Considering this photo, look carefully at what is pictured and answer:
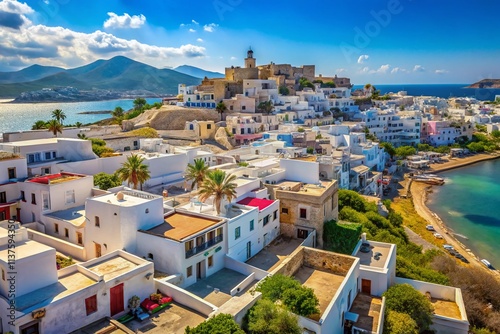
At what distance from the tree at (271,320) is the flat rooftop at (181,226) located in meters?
4.55

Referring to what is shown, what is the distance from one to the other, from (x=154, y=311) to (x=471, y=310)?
1697 cm

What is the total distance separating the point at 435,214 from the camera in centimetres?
4519

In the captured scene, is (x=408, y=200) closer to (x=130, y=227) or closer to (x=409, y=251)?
(x=409, y=251)

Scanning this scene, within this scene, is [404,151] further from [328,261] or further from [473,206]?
[328,261]

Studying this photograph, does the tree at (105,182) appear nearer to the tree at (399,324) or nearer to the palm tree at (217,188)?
the palm tree at (217,188)

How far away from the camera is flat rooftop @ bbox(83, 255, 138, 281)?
45.3 ft

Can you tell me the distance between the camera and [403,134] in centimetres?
7700

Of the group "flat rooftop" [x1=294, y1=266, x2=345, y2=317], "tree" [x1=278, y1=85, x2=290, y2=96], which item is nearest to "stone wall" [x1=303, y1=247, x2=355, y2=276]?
"flat rooftop" [x1=294, y1=266, x2=345, y2=317]

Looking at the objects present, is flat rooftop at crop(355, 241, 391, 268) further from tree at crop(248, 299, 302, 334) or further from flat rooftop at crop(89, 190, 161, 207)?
flat rooftop at crop(89, 190, 161, 207)

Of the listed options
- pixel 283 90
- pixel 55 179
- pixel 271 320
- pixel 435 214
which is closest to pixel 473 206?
pixel 435 214

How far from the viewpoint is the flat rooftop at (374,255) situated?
20386 millimetres

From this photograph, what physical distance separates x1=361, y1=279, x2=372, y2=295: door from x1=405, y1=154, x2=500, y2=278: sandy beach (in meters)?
17.4

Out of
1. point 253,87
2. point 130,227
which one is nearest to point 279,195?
point 130,227

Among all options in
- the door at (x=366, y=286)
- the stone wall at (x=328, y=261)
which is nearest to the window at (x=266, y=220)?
the stone wall at (x=328, y=261)
